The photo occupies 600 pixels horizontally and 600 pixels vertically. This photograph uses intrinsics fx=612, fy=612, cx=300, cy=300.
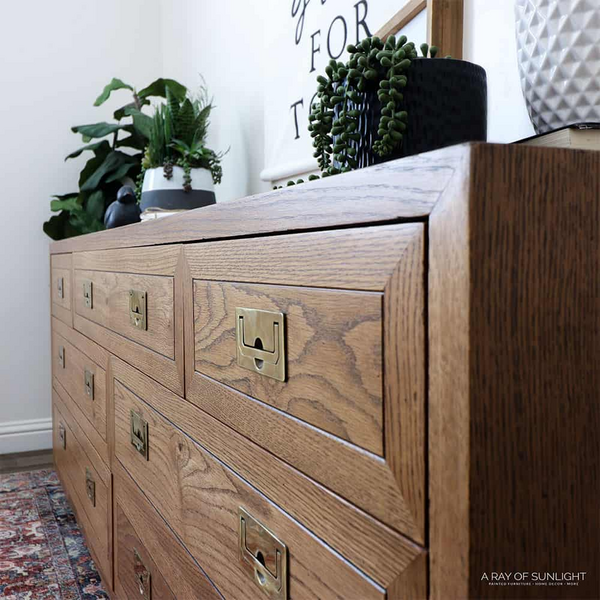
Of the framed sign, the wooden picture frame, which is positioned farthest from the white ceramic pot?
the wooden picture frame

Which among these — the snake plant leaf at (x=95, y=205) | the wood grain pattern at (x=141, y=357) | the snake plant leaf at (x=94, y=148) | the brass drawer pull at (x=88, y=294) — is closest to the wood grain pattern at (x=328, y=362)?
the wood grain pattern at (x=141, y=357)

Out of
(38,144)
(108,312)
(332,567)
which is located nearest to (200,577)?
(332,567)

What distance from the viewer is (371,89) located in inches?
22.6

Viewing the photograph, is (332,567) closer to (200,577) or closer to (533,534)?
(533,534)

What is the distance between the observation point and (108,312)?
49.7 inches

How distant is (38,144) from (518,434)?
2.74 metres

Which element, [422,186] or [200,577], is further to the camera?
[200,577]

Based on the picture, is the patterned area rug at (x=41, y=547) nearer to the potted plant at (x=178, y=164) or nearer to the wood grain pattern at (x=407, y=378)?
the potted plant at (x=178, y=164)

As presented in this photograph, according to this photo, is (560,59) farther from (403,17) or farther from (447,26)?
(403,17)

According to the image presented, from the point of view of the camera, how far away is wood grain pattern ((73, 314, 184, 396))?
837mm

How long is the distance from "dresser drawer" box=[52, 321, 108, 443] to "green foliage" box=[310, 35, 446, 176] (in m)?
0.87

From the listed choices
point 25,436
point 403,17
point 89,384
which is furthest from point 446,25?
point 25,436

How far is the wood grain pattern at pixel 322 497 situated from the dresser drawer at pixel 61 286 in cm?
121

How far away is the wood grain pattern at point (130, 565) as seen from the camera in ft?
2.98
